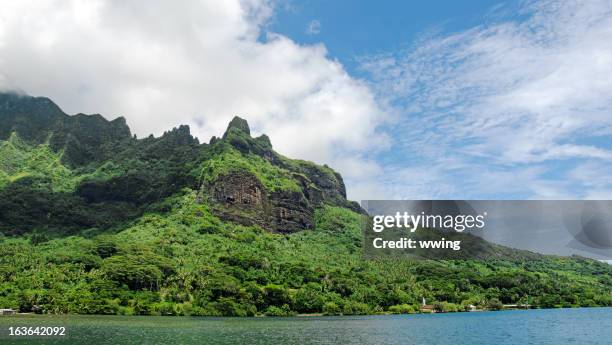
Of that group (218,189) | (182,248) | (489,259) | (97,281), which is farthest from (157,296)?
(489,259)

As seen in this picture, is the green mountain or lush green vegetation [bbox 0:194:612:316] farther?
the green mountain

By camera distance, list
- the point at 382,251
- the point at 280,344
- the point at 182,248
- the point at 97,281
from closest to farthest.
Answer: the point at 280,344 → the point at 97,281 → the point at 182,248 → the point at 382,251

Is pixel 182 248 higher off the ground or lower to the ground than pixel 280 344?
higher

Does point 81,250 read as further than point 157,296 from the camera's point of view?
Yes

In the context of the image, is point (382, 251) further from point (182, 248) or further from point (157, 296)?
point (157, 296)

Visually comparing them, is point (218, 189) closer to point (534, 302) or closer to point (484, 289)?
point (484, 289)

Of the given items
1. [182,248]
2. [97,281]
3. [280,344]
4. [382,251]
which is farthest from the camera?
[382,251]

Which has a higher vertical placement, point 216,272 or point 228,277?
point 216,272

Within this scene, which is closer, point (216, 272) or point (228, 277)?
point (228, 277)

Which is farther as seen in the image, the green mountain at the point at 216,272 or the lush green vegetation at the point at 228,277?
the green mountain at the point at 216,272

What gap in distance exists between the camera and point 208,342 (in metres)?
59.3

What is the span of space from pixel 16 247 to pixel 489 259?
160210mm

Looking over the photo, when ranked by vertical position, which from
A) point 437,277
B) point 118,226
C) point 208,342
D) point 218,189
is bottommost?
point 208,342

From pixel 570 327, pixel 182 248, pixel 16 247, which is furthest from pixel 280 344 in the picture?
pixel 16 247
